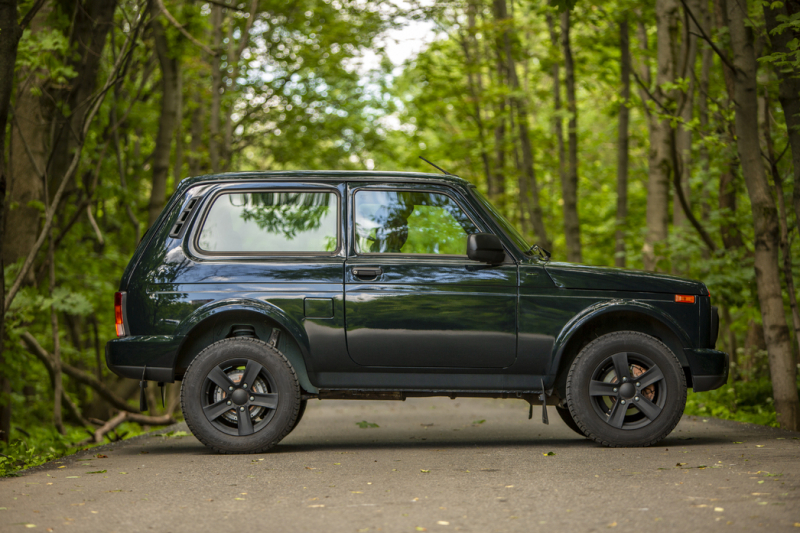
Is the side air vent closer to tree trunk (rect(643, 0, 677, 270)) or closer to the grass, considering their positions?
the grass

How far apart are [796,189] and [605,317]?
2.32 m

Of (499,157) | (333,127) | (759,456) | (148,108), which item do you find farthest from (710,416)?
(333,127)

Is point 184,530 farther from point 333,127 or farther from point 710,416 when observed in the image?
point 333,127

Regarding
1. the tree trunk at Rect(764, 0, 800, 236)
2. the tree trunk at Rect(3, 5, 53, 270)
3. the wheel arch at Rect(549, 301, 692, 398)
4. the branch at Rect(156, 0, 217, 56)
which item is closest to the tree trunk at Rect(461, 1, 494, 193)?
the tree trunk at Rect(3, 5, 53, 270)

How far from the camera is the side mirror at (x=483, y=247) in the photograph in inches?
245

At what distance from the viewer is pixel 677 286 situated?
6.54 meters

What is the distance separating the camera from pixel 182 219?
6656 mm

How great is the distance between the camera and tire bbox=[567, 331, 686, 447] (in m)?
6.34

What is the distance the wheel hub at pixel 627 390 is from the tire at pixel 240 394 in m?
2.44

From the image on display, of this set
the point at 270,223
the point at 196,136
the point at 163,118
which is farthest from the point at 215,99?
the point at 270,223

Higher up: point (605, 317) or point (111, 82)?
point (111, 82)

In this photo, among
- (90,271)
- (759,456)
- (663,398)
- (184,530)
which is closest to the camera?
(184,530)

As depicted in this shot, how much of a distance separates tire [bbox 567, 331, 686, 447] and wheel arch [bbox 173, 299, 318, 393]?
6.69 ft

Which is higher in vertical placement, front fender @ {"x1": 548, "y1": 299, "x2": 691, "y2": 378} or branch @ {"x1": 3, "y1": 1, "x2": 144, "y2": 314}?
branch @ {"x1": 3, "y1": 1, "x2": 144, "y2": 314}
